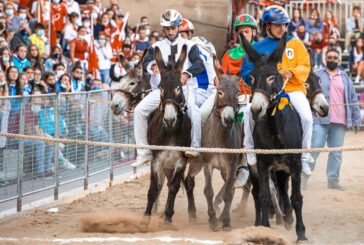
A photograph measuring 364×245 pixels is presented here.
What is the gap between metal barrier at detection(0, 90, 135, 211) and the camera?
14.0 m

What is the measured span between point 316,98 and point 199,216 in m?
2.58

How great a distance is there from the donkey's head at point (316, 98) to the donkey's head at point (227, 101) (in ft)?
4.05

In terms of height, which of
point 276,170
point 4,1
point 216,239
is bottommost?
point 216,239

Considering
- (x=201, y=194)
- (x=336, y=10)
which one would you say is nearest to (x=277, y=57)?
(x=201, y=194)

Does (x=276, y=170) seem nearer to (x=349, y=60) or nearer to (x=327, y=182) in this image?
(x=327, y=182)

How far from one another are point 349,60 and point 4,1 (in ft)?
45.8

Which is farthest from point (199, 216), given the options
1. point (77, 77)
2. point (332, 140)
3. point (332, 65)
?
point (77, 77)

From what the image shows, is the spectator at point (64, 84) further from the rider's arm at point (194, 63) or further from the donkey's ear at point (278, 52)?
the donkey's ear at point (278, 52)

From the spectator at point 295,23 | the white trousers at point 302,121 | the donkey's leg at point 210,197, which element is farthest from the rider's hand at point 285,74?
the spectator at point 295,23

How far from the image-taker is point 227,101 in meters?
13.2

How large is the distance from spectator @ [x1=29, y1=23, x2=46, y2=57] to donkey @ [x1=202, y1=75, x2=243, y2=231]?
762cm

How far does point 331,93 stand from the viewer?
699 inches

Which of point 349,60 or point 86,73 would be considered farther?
point 349,60

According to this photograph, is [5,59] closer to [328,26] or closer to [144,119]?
[144,119]
